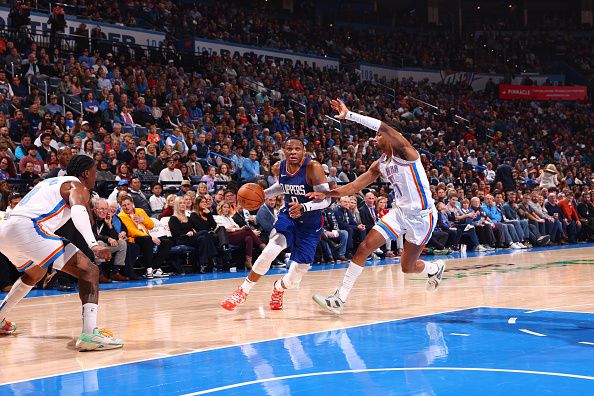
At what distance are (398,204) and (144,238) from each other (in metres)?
4.97

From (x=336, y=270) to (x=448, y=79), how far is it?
22530 millimetres

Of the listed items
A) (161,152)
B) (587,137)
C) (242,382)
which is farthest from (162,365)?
(587,137)

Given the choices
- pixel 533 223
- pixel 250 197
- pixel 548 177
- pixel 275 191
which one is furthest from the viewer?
pixel 548 177

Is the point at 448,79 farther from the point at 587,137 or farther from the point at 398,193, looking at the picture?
the point at 398,193

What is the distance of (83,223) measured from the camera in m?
5.50

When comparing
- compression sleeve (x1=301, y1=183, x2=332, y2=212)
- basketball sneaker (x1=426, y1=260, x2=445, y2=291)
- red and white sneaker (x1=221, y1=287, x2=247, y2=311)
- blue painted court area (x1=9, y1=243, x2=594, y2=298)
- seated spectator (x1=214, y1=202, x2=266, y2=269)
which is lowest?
blue painted court area (x1=9, y1=243, x2=594, y2=298)

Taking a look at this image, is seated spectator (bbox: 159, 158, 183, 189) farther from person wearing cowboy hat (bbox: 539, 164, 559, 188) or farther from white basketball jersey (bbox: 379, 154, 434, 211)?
person wearing cowboy hat (bbox: 539, 164, 559, 188)

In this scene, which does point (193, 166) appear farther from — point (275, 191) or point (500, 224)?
point (500, 224)

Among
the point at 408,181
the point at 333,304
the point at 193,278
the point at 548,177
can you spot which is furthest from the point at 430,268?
the point at 548,177

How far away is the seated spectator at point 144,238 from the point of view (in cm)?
1122

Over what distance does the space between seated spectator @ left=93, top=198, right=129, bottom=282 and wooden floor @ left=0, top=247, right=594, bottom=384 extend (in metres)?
1.02

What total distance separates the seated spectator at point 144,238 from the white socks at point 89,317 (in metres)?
5.32

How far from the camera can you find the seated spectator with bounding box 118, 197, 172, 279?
442 inches

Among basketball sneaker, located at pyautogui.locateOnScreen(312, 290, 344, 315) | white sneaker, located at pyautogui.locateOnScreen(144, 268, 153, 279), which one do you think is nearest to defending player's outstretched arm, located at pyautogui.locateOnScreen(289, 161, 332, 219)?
basketball sneaker, located at pyautogui.locateOnScreen(312, 290, 344, 315)
